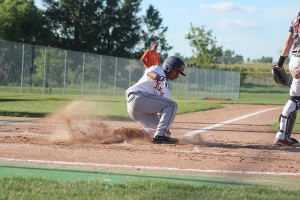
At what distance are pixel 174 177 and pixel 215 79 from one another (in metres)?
44.0

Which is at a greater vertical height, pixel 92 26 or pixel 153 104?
pixel 92 26

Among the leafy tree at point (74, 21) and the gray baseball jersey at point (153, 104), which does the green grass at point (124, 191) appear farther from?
the leafy tree at point (74, 21)

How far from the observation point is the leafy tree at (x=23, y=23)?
57.5 m

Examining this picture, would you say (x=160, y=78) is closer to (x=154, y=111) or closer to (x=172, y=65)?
(x=172, y=65)

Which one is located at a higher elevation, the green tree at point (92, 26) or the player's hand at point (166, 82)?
the green tree at point (92, 26)

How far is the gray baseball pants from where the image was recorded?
29.5 ft

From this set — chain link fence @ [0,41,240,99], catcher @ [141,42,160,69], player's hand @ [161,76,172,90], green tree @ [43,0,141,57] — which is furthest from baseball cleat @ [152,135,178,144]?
green tree @ [43,0,141,57]

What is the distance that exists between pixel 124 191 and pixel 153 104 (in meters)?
4.20

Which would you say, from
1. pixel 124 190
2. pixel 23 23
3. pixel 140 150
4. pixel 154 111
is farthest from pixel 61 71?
pixel 23 23

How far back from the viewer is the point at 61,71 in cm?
3145

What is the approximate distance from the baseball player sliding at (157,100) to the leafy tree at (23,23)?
5027cm

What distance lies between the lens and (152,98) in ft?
30.0

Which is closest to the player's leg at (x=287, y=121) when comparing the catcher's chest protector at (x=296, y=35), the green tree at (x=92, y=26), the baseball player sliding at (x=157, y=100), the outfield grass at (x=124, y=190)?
the catcher's chest protector at (x=296, y=35)

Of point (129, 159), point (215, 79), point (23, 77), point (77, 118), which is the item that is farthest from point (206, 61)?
point (129, 159)
